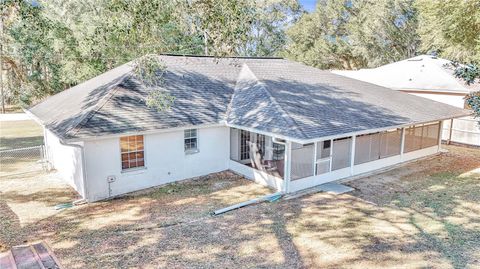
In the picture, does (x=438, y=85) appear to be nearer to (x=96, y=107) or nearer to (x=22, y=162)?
(x=96, y=107)

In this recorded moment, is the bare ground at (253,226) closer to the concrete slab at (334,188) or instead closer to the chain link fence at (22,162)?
the concrete slab at (334,188)

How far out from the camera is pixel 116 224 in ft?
31.4

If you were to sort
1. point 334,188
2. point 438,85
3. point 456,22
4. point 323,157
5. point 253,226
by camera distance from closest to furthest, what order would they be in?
point 253,226 < point 334,188 < point 323,157 < point 456,22 < point 438,85

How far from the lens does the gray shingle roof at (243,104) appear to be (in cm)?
1177

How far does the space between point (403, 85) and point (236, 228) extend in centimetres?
1862

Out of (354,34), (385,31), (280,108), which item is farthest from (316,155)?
(354,34)

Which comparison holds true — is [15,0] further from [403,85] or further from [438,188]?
[403,85]

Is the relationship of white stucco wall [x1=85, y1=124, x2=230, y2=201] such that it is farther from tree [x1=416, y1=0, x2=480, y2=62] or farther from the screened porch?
tree [x1=416, y1=0, x2=480, y2=62]

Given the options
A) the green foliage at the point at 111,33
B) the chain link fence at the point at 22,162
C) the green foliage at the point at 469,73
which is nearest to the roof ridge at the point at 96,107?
the green foliage at the point at 111,33

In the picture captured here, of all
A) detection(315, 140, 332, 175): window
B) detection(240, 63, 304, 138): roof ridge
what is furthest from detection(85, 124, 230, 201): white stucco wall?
detection(315, 140, 332, 175): window

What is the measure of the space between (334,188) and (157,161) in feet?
21.7

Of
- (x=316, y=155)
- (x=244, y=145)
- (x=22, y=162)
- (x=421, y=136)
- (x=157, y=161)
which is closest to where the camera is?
(x=157, y=161)

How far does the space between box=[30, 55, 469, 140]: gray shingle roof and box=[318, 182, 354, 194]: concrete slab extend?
2143mm

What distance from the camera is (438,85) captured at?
2089cm
